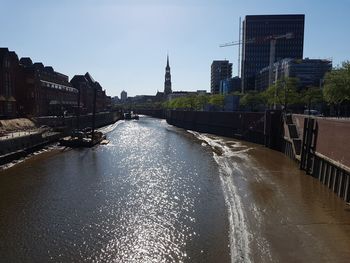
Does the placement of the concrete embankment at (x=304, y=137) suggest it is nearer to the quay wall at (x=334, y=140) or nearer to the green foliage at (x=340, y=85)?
the quay wall at (x=334, y=140)

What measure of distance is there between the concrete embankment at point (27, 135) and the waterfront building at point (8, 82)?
20.1ft

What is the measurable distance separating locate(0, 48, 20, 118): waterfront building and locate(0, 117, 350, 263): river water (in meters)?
41.2

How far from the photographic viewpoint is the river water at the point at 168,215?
23.8 meters

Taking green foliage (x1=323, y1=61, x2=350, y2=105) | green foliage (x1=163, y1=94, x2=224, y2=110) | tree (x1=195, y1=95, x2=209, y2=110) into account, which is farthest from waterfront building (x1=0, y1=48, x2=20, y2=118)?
tree (x1=195, y1=95, x2=209, y2=110)

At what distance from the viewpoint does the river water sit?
23828mm

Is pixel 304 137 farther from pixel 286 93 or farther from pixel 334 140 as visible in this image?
pixel 286 93

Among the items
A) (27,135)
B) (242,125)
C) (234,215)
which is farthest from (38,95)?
(234,215)

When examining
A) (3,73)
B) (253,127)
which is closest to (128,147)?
(253,127)

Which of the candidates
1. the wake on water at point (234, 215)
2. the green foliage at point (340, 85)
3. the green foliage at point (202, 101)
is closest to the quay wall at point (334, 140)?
the wake on water at point (234, 215)

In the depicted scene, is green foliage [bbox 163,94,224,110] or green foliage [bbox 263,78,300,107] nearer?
green foliage [bbox 263,78,300,107]

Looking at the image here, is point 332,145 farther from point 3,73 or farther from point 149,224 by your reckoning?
point 3,73

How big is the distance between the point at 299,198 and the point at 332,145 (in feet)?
27.7

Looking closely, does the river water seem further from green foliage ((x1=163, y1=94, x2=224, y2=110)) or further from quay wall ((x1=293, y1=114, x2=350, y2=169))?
green foliage ((x1=163, y1=94, x2=224, y2=110))

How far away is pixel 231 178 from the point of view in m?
45.9
